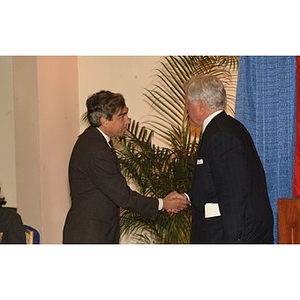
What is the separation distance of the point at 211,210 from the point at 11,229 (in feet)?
4.27

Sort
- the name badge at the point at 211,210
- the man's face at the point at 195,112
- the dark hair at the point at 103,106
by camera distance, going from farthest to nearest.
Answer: the dark hair at the point at 103,106
the man's face at the point at 195,112
the name badge at the point at 211,210

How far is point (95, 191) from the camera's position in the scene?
12.5ft

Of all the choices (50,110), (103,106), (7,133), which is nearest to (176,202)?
(103,106)

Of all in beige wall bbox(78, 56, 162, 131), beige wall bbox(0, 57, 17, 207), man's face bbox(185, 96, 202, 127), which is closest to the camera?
man's face bbox(185, 96, 202, 127)

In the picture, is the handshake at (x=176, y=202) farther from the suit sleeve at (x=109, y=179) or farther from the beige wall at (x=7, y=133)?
the beige wall at (x=7, y=133)

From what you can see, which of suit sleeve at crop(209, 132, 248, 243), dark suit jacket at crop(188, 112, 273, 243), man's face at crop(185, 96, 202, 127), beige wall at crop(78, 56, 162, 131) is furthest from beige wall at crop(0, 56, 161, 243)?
suit sleeve at crop(209, 132, 248, 243)

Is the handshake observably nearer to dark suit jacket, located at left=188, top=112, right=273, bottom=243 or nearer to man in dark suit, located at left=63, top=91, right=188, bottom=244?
man in dark suit, located at left=63, top=91, right=188, bottom=244

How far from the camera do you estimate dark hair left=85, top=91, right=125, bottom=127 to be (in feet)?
12.6

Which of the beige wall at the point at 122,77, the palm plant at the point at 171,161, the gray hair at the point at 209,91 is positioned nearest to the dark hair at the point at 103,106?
the gray hair at the point at 209,91

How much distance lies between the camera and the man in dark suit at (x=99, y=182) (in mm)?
3781

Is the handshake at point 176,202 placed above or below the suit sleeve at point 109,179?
below
